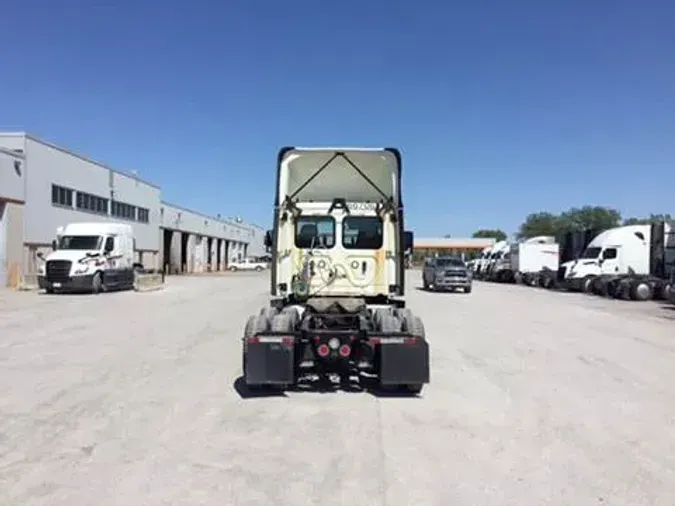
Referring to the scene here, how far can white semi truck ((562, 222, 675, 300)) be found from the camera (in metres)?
38.5

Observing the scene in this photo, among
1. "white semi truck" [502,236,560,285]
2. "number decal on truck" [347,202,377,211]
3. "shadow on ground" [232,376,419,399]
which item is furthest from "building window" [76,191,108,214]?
"shadow on ground" [232,376,419,399]

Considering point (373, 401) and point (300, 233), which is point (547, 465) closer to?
point (373, 401)

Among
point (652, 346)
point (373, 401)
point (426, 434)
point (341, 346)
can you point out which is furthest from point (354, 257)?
point (652, 346)

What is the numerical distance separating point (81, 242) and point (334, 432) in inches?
1158

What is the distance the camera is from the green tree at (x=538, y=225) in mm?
134750

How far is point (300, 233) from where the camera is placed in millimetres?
10867

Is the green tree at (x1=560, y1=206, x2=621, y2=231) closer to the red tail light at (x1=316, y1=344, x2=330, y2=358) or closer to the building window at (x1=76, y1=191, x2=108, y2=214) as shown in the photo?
the building window at (x1=76, y1=191, x2=108, y2=214)

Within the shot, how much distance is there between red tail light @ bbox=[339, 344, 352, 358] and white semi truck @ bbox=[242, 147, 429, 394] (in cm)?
7

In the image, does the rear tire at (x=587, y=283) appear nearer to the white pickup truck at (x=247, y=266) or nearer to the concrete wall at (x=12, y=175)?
the concrete wall at (x=12, y=175)

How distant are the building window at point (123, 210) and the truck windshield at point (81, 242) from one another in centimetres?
2049

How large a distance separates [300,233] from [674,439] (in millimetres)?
5926

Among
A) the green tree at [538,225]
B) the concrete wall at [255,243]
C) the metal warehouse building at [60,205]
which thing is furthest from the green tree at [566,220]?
the metal warehouse building at [60,205]

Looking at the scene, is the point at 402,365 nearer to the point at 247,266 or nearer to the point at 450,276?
the point at 450,276

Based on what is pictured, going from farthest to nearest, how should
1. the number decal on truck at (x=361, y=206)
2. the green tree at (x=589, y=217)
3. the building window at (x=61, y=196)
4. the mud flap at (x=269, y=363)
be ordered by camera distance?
1. the green tree at (x=589, y=217)
2. the building window at (x=61, y=196)
3. the number decal on truck at (x=361, y=206)
4. the mud flap at (x=269, y=363)
